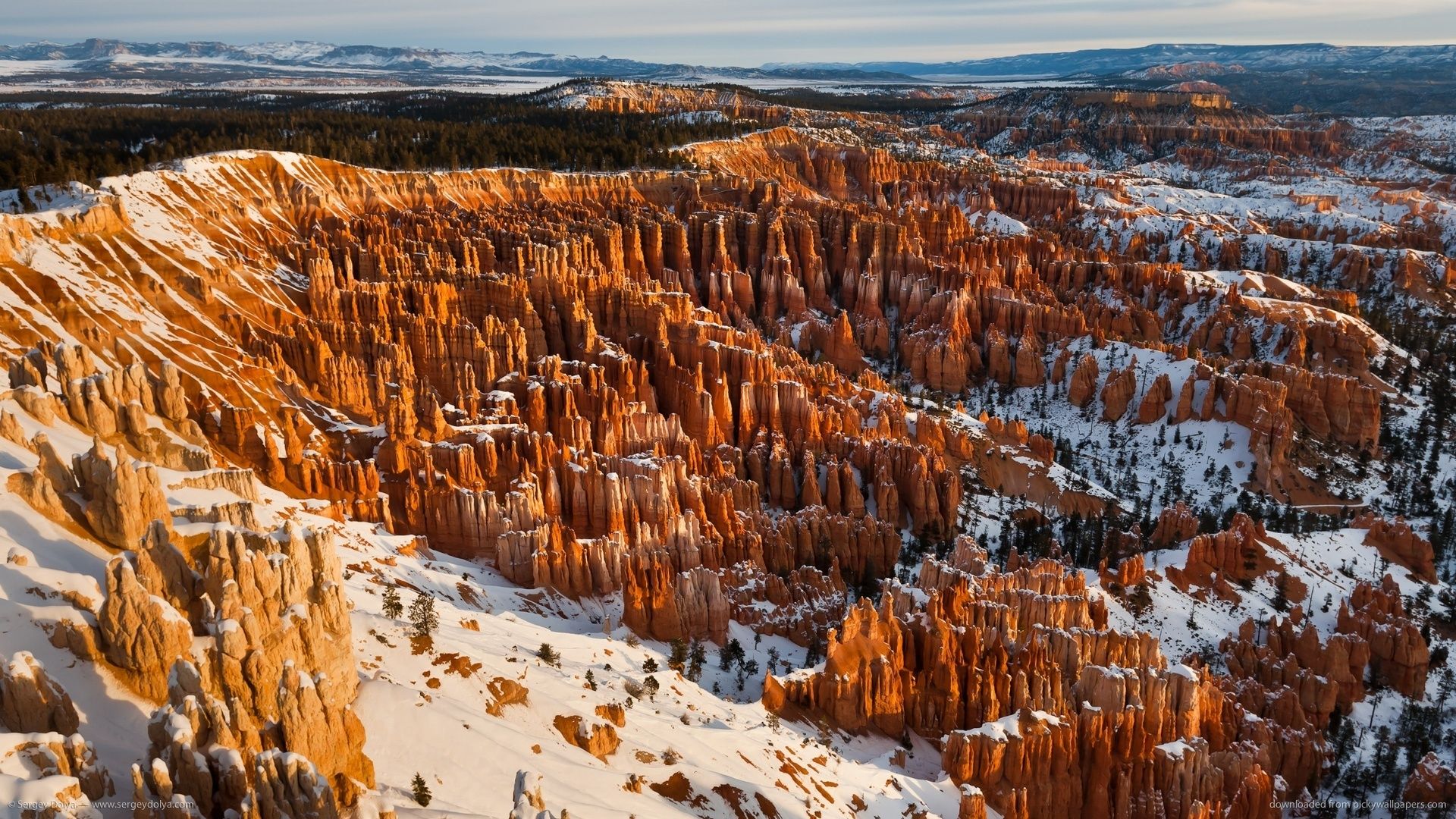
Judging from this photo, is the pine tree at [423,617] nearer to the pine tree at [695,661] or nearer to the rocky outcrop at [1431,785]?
the pine tree at [695,661]

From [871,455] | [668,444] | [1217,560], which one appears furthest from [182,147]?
[1217,560]

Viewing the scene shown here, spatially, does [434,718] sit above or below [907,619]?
above

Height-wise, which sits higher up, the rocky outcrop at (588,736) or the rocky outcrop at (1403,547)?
the rocky outcrop at (588,736)

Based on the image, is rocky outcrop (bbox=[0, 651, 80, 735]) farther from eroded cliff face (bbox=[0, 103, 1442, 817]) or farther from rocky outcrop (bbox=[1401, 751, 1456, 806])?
rocky outcrop (bbox=[1401, 751, 1456, 806])

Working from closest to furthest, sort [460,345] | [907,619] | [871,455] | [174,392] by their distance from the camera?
1. [174,392]
2. [907,619]
3. [460,345]
4. [871,455]

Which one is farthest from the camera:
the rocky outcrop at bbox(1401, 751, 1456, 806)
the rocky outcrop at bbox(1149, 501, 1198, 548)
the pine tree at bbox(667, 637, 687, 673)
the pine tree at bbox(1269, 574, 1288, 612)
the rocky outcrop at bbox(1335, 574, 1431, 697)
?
the rocky outcrop at bbox(1149, 501, 1198, 548)

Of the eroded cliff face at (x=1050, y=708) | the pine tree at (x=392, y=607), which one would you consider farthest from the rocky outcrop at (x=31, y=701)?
the eroded cliff face at (x=1050, y=708)

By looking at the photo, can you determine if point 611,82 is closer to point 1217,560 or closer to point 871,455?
point 871,455

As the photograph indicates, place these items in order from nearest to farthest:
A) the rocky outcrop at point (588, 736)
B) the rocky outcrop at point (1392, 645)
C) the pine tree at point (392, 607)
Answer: the rocky outcrop at point (588, 736), the pine tree at point (392, 607), the rocky outcrop at point (1392, 645)

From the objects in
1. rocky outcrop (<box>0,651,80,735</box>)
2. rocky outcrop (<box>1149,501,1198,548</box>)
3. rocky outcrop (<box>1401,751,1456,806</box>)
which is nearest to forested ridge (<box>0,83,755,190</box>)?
rocky outcrop (<box>0,651,80,735</box>)
